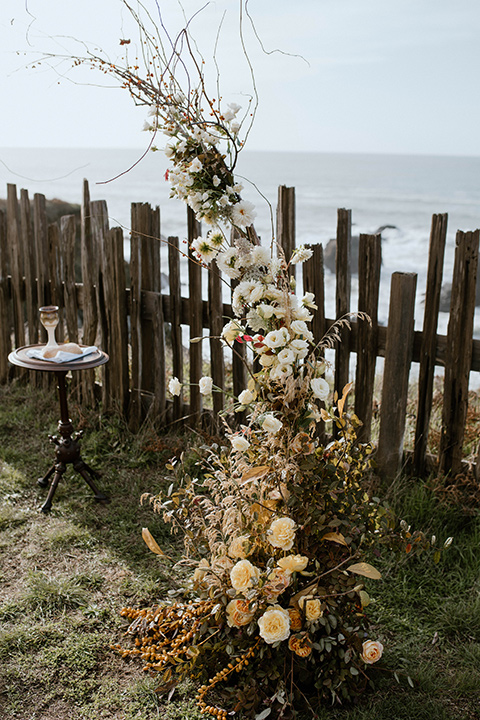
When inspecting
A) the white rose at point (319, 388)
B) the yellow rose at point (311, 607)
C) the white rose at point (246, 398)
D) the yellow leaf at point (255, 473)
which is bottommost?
the yellow rose at point (311, 607)

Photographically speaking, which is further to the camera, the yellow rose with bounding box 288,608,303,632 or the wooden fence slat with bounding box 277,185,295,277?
the wooden fence slat with bounding box 277,185,295,277

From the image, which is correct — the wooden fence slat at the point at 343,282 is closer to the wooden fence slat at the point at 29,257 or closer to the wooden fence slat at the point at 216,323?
the wooden fence slat at the point at 216,323

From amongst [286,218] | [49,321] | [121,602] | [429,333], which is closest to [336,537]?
[121,602]

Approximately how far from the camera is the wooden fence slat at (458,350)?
3025 millimetres

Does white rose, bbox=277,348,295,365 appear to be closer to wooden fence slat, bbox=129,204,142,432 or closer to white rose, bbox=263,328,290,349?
white rose, bbox=263,328,290,349

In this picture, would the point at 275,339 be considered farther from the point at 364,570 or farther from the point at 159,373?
the point at 159,373

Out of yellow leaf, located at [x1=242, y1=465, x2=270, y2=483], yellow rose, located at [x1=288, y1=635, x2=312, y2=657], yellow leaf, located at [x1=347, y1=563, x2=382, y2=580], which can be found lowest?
yellow rose, located at [x1=288, y1=635, x2=312, y2=657]

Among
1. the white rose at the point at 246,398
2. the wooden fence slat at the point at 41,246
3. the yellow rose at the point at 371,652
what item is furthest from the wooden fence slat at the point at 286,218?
the wooden fence slat at the point at 41,246

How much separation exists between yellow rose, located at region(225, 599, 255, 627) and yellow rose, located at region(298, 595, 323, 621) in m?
0.21

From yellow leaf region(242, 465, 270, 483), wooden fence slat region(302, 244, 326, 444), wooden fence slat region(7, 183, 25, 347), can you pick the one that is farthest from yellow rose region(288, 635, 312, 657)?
wooden fence slat region(7, 183, 25, 347)

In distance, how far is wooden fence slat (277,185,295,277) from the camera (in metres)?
3.41

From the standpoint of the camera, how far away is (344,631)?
216 centimetres

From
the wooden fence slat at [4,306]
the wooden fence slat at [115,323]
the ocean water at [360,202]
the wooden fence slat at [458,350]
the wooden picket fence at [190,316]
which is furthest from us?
the ocean water at [360,202]

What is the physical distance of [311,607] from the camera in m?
2.05
